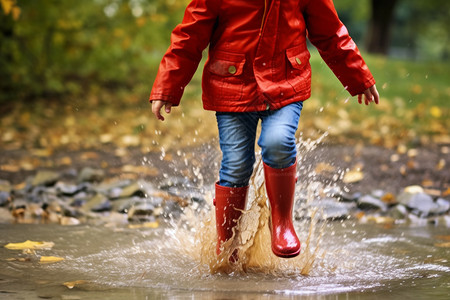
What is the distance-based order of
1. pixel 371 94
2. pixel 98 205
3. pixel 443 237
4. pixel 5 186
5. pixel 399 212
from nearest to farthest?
pixel 371 94 → pixel 443 237 → pixel 399 212 → pixel 98 205 → pixel 5 186

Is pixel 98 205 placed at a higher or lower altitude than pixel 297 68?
lower

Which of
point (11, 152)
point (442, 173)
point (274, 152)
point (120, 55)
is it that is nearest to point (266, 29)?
point (274, 152)

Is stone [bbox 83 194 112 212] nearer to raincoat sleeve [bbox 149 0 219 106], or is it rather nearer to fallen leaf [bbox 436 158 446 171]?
raincoat sleeve [bbox 149 0 219 106]

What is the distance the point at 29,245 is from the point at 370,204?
7.99 ft

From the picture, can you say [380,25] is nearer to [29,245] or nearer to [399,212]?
[399,212]

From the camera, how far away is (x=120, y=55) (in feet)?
38.2

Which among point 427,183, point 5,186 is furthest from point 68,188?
point 427,183

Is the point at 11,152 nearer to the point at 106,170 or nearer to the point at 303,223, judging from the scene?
the point at 106,170

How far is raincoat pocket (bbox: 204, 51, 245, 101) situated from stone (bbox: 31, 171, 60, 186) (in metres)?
2.75

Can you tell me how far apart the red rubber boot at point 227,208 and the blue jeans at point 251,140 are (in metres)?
0.03

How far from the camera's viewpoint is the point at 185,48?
10.1 ft

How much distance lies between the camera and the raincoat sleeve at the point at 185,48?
3.02 m

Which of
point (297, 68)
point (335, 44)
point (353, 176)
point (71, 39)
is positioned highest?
point (71, 39)

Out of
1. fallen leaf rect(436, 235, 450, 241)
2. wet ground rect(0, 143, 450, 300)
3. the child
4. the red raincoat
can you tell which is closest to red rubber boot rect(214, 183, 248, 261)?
the child
